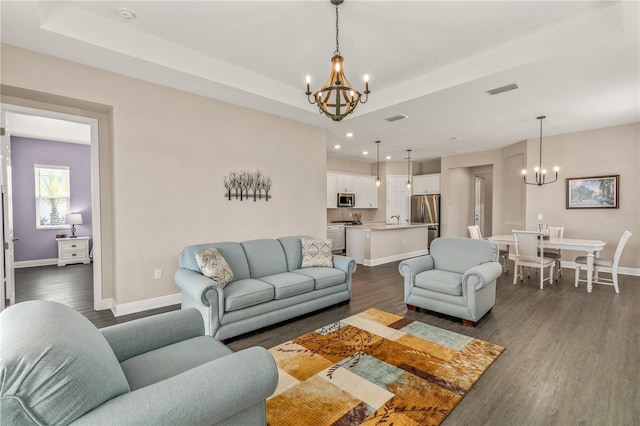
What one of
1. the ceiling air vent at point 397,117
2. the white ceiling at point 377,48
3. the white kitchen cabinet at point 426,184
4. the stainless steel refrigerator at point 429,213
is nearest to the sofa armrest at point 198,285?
the white ceiling at point 377,48

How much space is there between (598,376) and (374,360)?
1761 millimetres

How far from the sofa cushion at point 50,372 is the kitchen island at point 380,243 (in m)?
5.84

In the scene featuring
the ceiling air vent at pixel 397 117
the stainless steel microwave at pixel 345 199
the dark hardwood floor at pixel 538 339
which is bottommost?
the dark hardwood floor at pixel 538 339

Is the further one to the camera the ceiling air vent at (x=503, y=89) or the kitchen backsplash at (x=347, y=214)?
the kitchen backsplash at (x=347, y=214)

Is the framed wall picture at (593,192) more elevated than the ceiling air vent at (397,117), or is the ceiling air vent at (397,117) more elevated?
the ceiling air vent at (397,117)

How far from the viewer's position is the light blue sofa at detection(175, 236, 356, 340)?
2.90 meters

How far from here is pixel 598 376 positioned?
238 centimetres

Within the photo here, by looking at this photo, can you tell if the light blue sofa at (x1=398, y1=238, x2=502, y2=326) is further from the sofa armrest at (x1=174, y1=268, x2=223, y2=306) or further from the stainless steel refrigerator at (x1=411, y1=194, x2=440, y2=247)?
the stainless steel refrigerator at (x1=411, y1=194, x2=440, y2=247)

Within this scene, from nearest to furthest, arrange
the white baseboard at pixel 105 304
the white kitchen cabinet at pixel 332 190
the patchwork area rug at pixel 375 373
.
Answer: the patchwork area rug at pixel 375 373, the white baseboard at pixel 105 304, the white kitchen cabinet at pixel 332 190

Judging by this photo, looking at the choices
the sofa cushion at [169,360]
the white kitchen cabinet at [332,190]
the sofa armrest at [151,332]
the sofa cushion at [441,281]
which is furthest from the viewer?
the white kitchen cabinet at [332,190]

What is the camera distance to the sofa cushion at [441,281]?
3.43 meters

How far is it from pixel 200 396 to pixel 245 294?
1.89 m

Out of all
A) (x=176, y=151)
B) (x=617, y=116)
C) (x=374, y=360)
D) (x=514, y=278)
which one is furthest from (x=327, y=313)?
(x=617, y=116)

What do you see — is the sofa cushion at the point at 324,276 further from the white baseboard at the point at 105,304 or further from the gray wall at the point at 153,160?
the white baseboard at the point at 105,304
